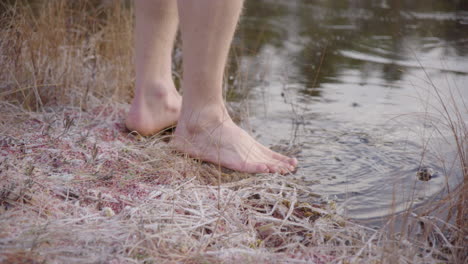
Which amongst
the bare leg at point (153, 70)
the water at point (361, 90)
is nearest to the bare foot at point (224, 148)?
the water at point (361, 90)

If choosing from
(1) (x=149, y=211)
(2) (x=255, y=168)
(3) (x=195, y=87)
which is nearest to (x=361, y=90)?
(2) (x=255, y=168)

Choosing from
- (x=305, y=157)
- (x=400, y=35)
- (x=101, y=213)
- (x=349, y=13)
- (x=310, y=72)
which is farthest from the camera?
(x=349, y=13)

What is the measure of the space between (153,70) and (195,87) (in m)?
0.34

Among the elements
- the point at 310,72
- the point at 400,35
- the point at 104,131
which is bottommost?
the point at 104,131

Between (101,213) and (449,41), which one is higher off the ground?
(449,41)

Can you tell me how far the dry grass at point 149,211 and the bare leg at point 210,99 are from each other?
72mm

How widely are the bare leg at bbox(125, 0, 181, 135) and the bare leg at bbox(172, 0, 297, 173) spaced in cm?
23

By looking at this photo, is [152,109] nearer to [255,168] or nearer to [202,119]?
[202,119]

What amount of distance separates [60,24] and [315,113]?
1253 mm

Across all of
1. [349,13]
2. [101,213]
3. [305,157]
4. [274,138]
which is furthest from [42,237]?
[349,13]

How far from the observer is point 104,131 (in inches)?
71.4

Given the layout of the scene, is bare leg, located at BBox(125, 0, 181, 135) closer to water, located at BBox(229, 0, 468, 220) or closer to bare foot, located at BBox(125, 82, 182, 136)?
bare foot, located at BBox(125, 82, 182, 136)

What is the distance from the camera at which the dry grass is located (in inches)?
39.3

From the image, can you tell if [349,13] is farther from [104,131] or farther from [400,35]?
[104,131]
